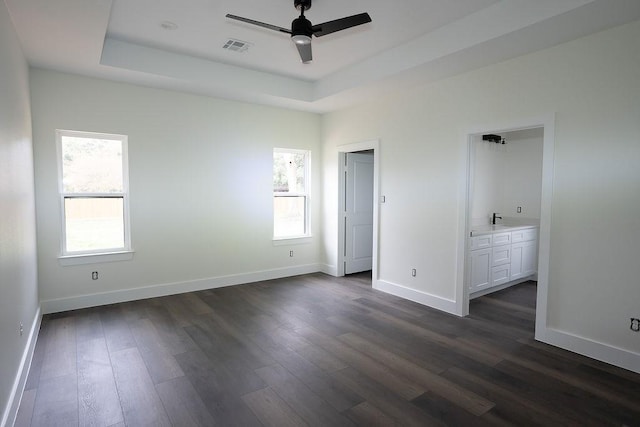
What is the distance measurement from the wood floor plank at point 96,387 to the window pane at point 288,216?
316 cm

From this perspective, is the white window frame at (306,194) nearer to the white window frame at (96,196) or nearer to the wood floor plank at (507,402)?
the white window frame at (96,196)

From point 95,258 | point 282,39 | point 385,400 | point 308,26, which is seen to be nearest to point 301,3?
Answer: point 308,26

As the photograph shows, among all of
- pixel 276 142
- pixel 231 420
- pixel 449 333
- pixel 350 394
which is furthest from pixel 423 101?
pixel 231 420

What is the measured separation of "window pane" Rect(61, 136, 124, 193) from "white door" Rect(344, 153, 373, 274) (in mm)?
3464

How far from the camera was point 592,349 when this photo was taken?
318 cm

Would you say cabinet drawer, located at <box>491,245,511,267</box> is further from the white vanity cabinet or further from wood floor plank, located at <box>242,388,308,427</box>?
wood floor plank, located at <box>242,388,308,427</box>

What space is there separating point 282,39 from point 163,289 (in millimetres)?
3577

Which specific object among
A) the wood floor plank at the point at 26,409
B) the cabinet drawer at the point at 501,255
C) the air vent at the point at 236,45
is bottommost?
the wood floor plank at the point at 26,409

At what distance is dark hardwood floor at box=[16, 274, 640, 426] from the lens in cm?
237

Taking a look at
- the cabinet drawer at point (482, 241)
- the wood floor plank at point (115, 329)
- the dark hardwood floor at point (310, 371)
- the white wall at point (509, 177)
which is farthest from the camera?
the white wall at point (509, 177)

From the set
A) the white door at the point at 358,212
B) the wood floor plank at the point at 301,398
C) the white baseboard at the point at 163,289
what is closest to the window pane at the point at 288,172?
the white door at the point at 358,212

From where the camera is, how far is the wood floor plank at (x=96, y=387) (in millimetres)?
2328

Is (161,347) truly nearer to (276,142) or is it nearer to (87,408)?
(87,408)

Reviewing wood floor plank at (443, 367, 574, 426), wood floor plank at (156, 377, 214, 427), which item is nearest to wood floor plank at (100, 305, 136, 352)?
wood floor plank at (156, 377, 214, 427)
